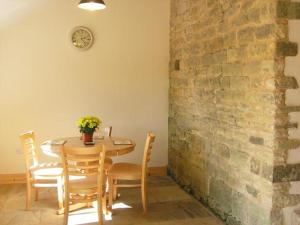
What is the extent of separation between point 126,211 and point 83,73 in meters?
2.24

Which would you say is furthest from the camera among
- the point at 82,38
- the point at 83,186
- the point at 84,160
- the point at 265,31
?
the point at 82,38

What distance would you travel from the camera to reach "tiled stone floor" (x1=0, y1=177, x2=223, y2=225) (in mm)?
3625

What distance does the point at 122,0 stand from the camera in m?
5.12

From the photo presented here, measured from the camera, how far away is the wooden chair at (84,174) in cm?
328

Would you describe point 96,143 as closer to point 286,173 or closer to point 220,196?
point 220,196

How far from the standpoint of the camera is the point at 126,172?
3.89 m

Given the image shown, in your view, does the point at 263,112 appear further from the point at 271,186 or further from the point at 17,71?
the point at 17,71

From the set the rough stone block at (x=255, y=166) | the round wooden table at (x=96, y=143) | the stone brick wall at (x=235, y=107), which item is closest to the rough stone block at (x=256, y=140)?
the stone brick wall at (x=235, y=107)

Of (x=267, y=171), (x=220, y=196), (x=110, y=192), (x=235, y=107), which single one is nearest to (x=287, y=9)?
(x=235, y=107)

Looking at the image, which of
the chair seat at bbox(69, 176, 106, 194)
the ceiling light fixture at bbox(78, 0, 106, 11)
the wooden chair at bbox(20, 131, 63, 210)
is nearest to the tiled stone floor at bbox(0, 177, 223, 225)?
the wooden chair at bbox(20, 131, 63, 210)

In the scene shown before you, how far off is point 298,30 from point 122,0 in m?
3.06

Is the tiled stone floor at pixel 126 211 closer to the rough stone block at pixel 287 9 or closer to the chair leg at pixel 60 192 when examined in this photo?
the chair leg at pixel 60 192

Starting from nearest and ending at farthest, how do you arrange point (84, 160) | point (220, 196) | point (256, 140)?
1. point (256, 140)
2. point (84, 160)
3. point (220, 196)

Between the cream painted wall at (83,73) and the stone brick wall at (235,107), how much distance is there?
19.8 inches
